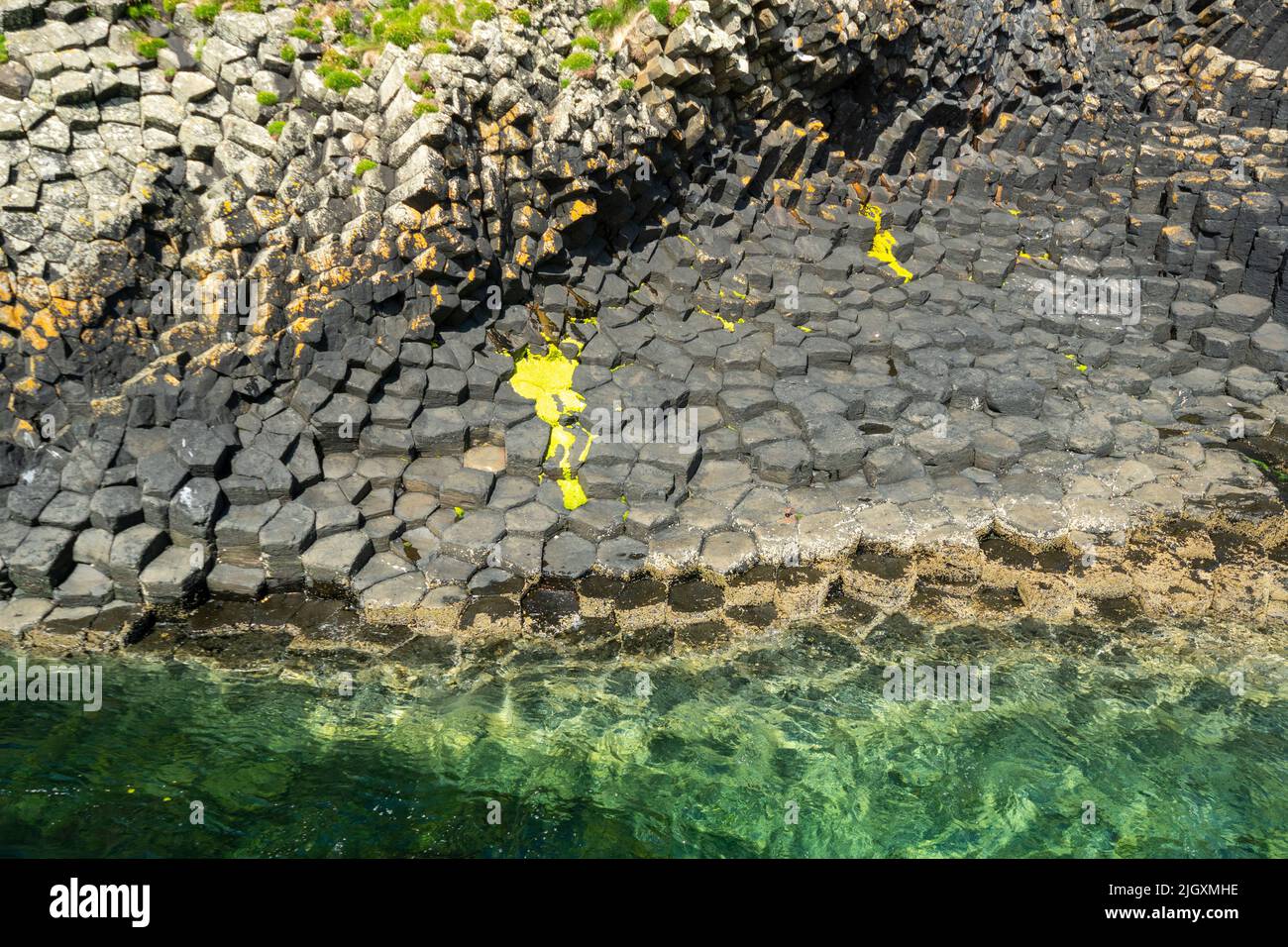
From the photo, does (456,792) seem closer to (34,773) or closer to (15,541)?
(34,773)

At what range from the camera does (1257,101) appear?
47.4 feet

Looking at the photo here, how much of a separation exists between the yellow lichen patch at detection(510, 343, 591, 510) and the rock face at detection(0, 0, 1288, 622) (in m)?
0.05

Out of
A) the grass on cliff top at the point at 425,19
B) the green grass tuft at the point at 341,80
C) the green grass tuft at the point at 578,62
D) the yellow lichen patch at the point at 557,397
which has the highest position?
the grass on cliff top at the point at 425,19

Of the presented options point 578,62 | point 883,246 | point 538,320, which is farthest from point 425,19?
point 883,246

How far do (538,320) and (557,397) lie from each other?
1.00 metres

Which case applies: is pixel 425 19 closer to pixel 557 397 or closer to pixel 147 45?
pixel 147 45

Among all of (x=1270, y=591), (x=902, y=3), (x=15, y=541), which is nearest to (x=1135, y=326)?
(x=1270, y=591)

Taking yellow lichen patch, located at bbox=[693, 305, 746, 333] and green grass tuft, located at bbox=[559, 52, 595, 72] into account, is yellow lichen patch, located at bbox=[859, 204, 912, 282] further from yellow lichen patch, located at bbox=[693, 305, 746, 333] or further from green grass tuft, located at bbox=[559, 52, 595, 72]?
green grass tuft, located at bbox=[559, 52, 595, 72]

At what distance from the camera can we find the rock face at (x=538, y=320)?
9.09 metres

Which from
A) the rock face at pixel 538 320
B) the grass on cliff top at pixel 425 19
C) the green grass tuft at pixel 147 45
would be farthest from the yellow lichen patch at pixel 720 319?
the green grass tuft at pixel 147 45

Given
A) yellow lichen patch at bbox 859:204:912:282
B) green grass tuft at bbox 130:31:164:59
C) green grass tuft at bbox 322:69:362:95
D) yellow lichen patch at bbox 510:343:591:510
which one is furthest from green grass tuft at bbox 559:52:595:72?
yellow lichen patch at bbox 859:204:912:282

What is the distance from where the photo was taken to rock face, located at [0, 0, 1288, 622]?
909cm

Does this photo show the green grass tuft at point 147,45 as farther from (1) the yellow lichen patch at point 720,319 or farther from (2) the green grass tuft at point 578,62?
(1) the yellow lichen patch at point 720,319

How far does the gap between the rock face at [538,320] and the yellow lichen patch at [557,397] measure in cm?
5
